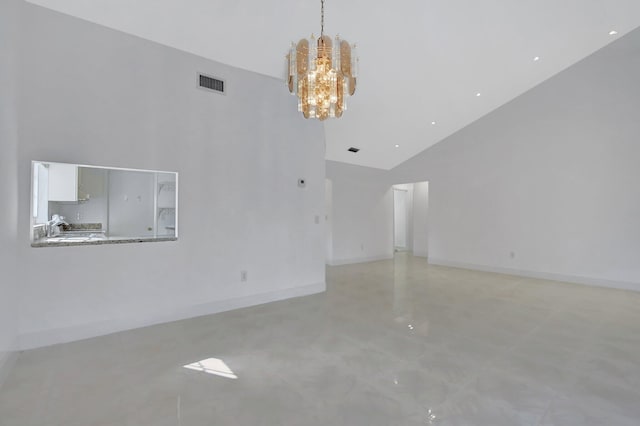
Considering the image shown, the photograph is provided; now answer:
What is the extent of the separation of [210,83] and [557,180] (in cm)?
646

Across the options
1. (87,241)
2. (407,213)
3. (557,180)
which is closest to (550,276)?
(557,180)

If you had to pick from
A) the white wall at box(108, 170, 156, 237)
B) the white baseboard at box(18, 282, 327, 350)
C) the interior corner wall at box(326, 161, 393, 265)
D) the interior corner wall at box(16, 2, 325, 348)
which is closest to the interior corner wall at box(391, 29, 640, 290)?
the interior corner wall at box(326, 161, 393, 265)

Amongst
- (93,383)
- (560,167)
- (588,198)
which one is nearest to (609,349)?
(588,198)

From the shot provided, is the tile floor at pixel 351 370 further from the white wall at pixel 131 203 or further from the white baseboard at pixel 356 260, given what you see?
the white baseboard at pixel 356 260

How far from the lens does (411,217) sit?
10328 millimetres

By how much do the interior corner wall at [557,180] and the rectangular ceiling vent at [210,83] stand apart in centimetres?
574

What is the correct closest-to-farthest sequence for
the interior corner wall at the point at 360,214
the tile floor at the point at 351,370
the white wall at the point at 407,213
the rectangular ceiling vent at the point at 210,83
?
the tile floor at the point at 351,370 → the rectangular ceiling vent at the point at 210,83 → the interior corner wall at the point at 360,214 → the white wall at the point at 407,213

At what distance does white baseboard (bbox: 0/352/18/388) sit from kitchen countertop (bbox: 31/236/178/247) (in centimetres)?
95

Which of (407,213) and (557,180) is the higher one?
(557,180)

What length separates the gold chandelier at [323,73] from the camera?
2936mm

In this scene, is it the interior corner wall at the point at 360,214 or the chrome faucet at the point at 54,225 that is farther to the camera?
the interior corner wall at the point at 360,214

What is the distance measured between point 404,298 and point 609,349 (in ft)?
7.63

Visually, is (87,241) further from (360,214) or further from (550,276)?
(550,276)

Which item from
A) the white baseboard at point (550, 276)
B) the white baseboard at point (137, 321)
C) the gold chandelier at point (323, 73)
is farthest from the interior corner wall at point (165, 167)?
the white baseboard at point (550, 276)
